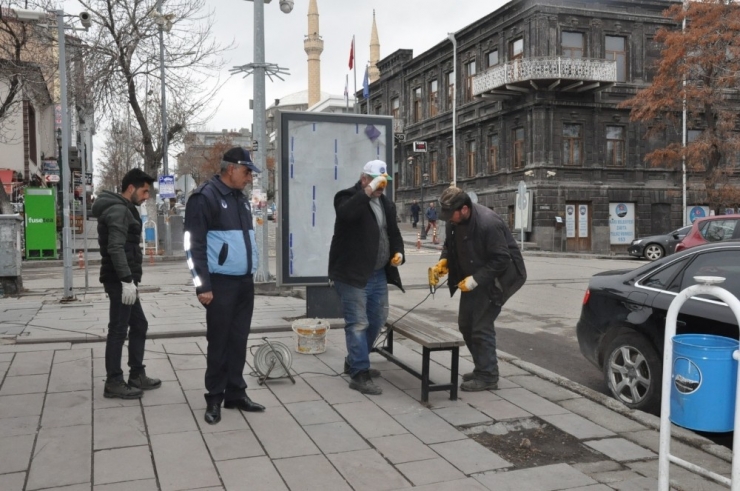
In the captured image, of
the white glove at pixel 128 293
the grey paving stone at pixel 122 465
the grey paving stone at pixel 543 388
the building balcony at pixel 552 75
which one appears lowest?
the grey paving stone at pixel 543 388

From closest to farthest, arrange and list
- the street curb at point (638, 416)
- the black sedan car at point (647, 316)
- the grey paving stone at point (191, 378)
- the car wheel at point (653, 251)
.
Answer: the street curb at point (638, 416) < the black sedan car at point (647, 316) < the grey paving stone at point (191, 378) < the car wheel at point (653, 251)

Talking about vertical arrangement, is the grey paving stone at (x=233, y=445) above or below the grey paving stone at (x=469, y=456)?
above

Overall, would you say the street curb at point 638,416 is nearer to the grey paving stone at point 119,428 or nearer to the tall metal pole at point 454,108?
the grey paving stone at point 119,428

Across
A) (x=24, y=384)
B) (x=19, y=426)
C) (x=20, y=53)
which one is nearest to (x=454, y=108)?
(x=20, y=53)

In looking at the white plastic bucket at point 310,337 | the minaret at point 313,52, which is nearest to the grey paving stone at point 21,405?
the white plastic bucket at point 310,337

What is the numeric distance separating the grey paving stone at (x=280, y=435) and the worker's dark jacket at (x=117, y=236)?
59.6 inches

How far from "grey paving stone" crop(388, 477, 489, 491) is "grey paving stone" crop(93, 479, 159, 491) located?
148 cm

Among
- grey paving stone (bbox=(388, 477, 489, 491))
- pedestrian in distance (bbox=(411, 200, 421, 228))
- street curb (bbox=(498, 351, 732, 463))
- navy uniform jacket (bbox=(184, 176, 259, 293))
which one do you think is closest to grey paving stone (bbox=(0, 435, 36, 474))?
navy uniform jacket (bbox=(184, 176, 259, 293))

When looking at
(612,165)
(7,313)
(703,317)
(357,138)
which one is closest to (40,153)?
(612,165)

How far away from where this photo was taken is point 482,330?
6000 millimetres

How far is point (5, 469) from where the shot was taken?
404cm

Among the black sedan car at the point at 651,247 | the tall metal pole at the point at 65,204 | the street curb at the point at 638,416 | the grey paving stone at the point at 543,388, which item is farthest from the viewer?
the black sedan car at the point at 651,247

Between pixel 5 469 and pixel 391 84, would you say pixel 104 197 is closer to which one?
pixel 5 469

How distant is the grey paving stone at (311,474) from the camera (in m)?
3.86
